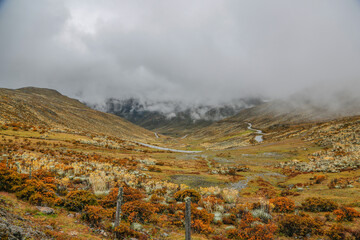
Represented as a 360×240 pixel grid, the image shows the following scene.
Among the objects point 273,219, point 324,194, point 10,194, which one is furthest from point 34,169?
point 324,194

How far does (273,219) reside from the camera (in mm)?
13711

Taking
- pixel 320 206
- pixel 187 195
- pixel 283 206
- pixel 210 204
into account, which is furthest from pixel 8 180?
pixel 320 206

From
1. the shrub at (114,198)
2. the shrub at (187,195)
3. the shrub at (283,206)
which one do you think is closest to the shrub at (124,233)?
the shrub at (114,198)

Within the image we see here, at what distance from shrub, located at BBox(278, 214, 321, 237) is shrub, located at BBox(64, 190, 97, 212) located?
43.9 feet

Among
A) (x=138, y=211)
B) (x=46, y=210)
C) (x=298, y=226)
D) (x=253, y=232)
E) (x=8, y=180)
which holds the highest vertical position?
(x=8, y=180)

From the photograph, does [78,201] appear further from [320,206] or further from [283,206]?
[320,206]

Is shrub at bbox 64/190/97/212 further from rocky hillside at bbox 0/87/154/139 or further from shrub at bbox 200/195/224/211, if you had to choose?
rocky hillside at bbox 0/87/154/139

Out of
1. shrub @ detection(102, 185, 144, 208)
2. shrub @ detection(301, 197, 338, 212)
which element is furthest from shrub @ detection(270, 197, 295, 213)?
shrub @ detection(102, 185, 144, 208)

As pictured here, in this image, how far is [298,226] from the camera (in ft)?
38.4

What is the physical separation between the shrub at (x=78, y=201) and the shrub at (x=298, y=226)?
43.9 ft

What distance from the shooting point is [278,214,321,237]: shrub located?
37.6 ft

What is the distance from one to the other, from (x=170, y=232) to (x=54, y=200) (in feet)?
26.8

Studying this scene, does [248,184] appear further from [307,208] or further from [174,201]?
[174,201]

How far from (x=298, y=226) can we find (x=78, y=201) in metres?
15.1
